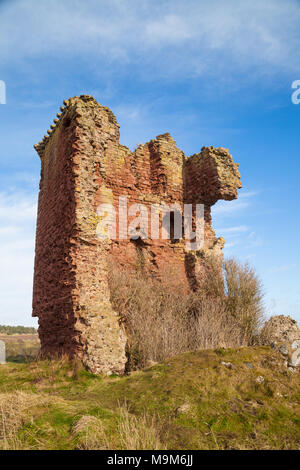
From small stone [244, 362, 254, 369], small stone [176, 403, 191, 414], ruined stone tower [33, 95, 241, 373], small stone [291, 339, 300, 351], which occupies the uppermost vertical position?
ruined stone tower [33, 95, 241, 373]

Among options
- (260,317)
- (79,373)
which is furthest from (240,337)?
(79,373)

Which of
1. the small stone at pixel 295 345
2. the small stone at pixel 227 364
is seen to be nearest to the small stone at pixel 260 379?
the small stone at pixel 227 364

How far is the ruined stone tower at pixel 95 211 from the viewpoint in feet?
24.5

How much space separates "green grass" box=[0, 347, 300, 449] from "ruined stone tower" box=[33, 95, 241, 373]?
1.30 metres

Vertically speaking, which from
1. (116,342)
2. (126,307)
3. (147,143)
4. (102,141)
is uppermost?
(147,143)

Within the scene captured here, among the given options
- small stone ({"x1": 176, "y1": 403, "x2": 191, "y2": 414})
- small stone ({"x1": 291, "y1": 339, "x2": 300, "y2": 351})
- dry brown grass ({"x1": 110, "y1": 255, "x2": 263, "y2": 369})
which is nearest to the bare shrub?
A: dry brown grass ({"x1": 110, "y1": 255, "x2": 263, "y2": 369})

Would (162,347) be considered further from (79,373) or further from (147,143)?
(147,143)

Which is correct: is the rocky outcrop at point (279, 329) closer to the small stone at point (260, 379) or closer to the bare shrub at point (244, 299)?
the bare shrub at point (244, 299)

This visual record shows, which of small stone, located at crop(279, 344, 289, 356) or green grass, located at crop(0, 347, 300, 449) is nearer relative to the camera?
green grass, located at crop(0, 347, 300, 449)

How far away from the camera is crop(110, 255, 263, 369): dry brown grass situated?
779 centimetres

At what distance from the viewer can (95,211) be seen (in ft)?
29.5

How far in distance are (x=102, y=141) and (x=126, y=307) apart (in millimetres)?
4756

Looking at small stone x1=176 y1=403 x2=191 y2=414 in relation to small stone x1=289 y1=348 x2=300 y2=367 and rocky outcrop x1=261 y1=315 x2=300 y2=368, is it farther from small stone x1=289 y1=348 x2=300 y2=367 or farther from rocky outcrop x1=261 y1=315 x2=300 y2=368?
rocky outcrop x1=261 y1=315 x2=300 y2=368

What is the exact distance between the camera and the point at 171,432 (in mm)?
3865
